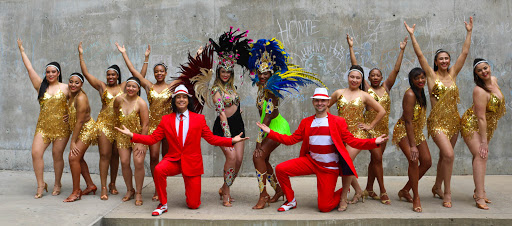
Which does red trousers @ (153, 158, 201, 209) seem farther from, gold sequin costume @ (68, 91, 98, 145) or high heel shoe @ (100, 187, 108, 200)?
gold sequin costume @ (68, 91, 98, 145)

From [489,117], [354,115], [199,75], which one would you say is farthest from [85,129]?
[489,117]

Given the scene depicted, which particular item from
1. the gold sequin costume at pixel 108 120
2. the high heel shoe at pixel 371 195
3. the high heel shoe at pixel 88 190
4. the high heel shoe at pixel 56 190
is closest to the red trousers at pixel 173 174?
the gold sequin costume at pixel 108 120

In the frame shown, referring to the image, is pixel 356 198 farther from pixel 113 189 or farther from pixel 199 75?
pixel 113 189

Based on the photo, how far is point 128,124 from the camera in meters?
5.50

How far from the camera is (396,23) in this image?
24.8 feet

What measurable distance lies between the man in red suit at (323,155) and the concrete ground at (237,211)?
0.21 meters

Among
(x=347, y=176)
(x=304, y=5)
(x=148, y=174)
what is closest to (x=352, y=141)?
(x=347, y=176)

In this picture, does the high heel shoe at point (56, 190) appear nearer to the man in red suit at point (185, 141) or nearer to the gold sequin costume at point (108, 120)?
the gold sequin costume at point (108, 120)

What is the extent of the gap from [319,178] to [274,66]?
5.03ft

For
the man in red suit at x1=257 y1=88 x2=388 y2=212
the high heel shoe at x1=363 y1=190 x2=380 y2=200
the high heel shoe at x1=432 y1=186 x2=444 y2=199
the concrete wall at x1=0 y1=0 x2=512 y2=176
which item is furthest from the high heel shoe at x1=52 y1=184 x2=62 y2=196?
the high heel shoe at x1=432 y1=186 x2=444 y2=199

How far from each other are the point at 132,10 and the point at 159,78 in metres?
2.61

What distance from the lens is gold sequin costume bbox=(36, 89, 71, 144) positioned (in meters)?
5.67

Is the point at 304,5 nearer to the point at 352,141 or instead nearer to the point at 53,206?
the point at 352,141

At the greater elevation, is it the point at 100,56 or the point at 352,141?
the point at 100,56
